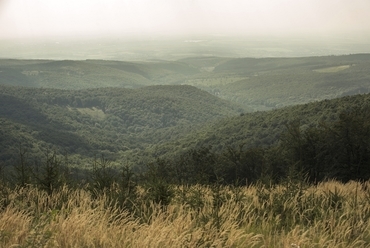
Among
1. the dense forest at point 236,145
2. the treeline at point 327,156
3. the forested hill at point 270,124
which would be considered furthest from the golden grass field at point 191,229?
the forested hill at point 270,124

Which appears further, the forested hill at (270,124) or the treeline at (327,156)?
the forested hill at (270,124)

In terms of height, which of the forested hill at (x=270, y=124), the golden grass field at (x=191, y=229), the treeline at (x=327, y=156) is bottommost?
the forested hill at (x=270, y=124)

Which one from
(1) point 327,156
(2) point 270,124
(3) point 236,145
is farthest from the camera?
(2) point 270,124

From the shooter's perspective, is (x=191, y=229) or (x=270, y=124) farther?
(x=270, y=124)

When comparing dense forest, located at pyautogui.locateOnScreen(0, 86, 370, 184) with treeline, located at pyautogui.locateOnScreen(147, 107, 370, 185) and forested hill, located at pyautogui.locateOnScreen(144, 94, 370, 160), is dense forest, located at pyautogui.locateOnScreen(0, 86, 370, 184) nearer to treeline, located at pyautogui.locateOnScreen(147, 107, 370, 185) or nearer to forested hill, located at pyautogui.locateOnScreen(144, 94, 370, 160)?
treeline, located at pyautogui.locateOnScreen(147, 107, 370, 185)

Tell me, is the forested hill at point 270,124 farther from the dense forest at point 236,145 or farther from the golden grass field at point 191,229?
the golden grass field at point 191,229

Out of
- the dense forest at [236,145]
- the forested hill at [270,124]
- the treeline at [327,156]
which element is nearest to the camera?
the treeline at [327,156]

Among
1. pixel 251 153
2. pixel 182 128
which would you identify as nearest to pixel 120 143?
pixel 182 128

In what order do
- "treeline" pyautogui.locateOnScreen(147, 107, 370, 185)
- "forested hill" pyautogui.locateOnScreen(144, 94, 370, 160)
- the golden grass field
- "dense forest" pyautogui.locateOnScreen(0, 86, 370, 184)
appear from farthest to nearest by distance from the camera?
"forested hill" pyautogui.locateOnScreen(144, 94, 370, 160)
"dense forest" pyautogui.locateOnScreen(0, 86, 370, 184)
"treeline" pyautogui.locateOnScreen(147, 107, 370, 185)
the golden grass field

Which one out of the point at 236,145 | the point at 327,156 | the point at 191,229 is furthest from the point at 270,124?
the point at 191,229

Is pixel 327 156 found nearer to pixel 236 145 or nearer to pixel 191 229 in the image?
pixel 191 229

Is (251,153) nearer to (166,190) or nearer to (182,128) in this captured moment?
(166,190)

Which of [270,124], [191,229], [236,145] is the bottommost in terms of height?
[236,145]

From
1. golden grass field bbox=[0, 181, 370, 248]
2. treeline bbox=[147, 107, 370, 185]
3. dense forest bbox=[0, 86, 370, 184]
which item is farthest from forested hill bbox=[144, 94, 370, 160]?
golden grass field bbox=[0, 181, 370, 248]
